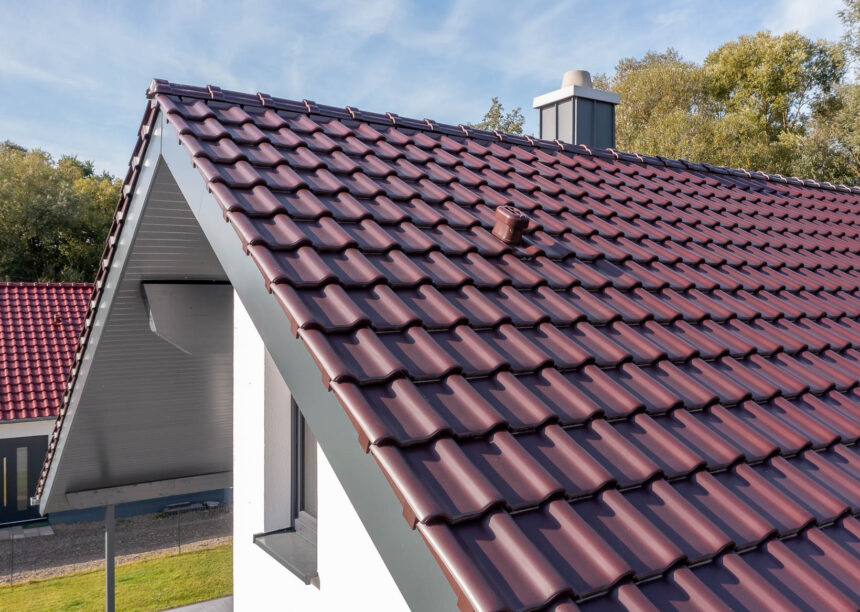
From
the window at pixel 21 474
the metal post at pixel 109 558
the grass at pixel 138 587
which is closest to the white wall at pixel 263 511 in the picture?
the metal post at pixel 109 558

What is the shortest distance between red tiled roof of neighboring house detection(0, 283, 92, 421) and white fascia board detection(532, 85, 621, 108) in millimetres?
11275

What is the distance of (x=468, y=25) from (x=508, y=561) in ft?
103

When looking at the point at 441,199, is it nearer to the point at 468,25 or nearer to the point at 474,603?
the point at 474,603

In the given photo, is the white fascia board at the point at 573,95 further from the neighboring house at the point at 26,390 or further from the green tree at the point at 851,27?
the green tree at the point at 851,27

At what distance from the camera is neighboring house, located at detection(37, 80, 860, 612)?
1.73m

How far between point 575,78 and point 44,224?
29.3 m

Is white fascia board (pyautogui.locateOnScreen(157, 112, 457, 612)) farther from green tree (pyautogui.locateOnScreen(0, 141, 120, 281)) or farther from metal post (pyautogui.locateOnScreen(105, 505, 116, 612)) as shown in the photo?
green tree (pyautogui.locateOnScreen(0, 141, 120, 281))

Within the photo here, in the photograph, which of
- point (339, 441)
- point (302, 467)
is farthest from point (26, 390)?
point (339, 441)

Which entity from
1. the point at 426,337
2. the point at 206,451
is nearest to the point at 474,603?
the point at 426,337

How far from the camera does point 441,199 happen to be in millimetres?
3391

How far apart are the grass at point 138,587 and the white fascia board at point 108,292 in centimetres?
560

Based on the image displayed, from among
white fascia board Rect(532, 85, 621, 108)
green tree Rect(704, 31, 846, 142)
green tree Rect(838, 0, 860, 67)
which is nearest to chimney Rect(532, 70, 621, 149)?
white fascia board Rect(532, 85, 621, 108)

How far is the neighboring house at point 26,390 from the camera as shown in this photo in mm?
14000

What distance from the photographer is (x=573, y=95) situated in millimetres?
6863
